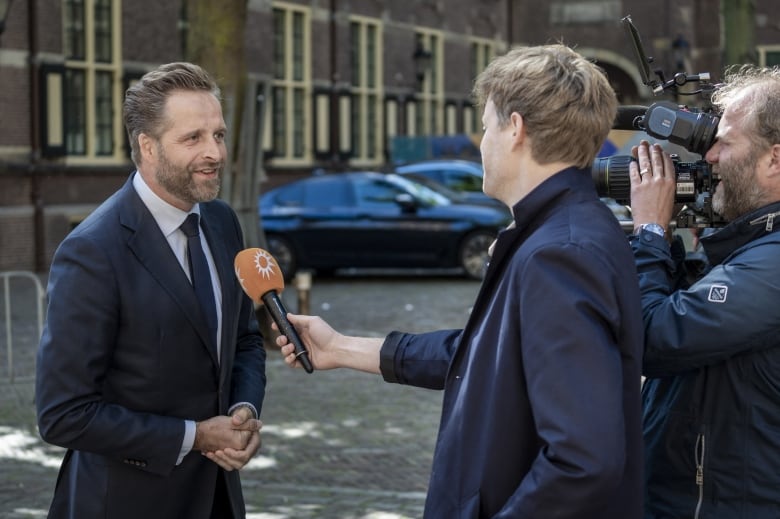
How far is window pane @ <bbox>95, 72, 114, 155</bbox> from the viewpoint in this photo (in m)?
20.6

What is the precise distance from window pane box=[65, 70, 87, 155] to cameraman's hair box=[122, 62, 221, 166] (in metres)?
16.9

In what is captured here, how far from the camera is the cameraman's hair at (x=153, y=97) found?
3361 mm

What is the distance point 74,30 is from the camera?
20156 millimetres

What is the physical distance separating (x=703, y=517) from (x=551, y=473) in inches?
28.6

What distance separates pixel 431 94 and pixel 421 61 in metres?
1.68

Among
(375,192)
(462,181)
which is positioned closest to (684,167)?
(375,192)

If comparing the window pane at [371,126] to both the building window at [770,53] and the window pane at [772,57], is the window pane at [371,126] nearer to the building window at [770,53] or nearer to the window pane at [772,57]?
the building window at [770,53]

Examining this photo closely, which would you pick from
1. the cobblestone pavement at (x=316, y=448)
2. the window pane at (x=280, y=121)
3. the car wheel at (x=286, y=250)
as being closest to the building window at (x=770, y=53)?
the window pane at (x=280, y=121)

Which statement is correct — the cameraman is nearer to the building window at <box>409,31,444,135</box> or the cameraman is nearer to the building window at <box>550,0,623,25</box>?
the building window at <box>409,31,444,135</box>

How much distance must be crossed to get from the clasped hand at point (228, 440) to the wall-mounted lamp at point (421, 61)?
2642cm

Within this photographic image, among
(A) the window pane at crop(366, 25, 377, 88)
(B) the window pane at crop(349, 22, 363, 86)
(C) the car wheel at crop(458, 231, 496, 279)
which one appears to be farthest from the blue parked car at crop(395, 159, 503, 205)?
(A) the window pane at crop(366, 25, 377, 88)

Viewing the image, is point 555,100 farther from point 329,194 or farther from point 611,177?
point 329,194

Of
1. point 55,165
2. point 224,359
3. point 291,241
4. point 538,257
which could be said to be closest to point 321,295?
point 291,241

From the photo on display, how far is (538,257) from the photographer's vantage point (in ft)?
8.14
